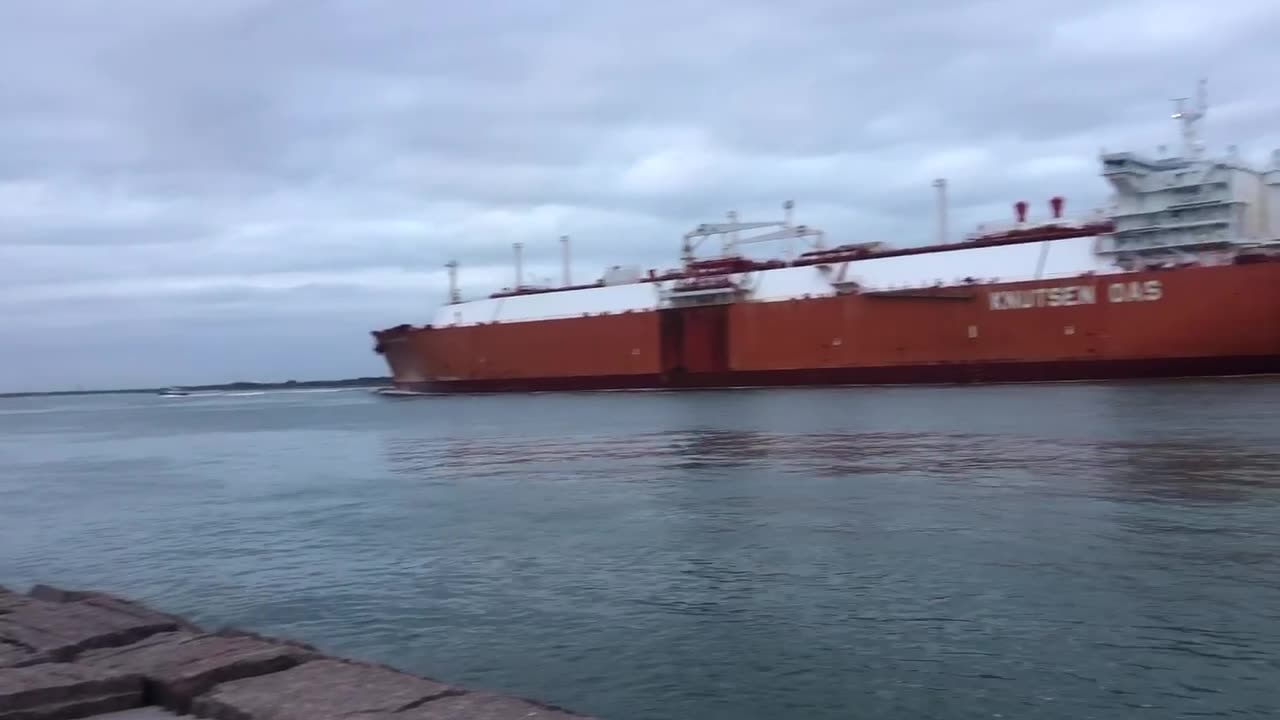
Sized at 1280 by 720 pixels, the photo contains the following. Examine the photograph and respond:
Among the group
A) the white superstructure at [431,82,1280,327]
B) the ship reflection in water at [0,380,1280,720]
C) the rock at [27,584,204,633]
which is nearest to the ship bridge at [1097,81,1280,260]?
the white superstructure at [431,82,1280,327]

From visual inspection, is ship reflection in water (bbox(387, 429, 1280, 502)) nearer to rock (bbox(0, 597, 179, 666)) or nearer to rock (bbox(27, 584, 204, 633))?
rock (bbox(27, 584, 204, 633))

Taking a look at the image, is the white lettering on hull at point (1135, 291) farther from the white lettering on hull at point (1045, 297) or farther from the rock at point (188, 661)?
the rock at point (188, 661)

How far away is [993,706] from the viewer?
16.8 feet

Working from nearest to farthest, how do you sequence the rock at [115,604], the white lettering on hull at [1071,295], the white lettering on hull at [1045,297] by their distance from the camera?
the rock at [115,604] → the white lettering on hull at [1071,295] → the white lettering on hull at [1045,297]

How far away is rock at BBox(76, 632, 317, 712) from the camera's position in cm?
426

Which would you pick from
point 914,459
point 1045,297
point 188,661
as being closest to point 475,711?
point 188,661

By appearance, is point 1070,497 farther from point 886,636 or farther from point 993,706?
point 993,706

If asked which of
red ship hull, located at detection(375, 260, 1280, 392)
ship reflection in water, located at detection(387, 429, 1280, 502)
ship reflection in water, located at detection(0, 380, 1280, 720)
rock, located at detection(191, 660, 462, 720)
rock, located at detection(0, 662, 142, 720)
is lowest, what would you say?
ship reflection in water, located at detection(0, 380, 1280, 720)

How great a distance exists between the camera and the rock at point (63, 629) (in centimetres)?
510

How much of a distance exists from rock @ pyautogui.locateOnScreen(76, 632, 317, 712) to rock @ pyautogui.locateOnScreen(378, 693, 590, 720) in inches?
30.5

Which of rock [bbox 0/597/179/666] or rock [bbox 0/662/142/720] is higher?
rock [bbox 0/662/142/720]

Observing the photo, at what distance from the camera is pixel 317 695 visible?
4.23 m

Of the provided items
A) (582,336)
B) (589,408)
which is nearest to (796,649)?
(589,408)

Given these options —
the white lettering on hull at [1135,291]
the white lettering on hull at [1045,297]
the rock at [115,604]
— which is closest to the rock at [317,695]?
the rock at [115,604]
